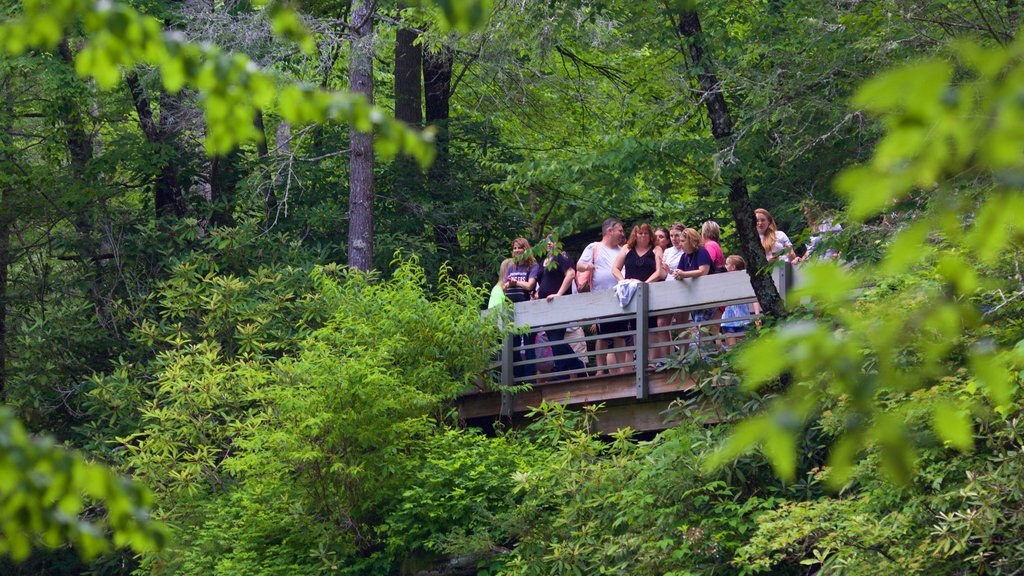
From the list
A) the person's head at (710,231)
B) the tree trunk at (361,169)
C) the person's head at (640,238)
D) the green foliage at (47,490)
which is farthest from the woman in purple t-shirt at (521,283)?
the green foliage at (47,490)

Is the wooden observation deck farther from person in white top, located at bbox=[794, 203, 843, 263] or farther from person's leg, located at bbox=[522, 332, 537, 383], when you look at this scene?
person in white top, located at bbox=[794, 203, 843, 263]

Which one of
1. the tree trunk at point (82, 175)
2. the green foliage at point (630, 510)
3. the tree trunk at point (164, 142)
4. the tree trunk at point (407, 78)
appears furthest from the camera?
the tree trunk at point (407, 78)

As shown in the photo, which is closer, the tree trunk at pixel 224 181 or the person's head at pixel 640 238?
the person's head at pixel 640 238

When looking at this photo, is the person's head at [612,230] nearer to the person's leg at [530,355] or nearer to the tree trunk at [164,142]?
the person's leg at [530,355]

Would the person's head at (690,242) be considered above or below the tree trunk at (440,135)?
below

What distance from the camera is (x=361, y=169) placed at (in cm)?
1630

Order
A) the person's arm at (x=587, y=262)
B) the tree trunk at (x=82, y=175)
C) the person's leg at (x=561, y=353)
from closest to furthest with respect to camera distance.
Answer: the person's arm at (x=587, y=262), the person's leg at (x=561, y=353), the tree trunk at (x=82, y=175)

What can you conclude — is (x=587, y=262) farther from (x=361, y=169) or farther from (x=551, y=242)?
(x=361, y=169)

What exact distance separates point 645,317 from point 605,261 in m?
0.86

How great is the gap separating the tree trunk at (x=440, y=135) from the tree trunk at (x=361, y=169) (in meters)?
1.50

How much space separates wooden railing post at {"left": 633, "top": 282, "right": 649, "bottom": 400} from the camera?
487 inches

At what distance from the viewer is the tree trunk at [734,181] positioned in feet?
36.8

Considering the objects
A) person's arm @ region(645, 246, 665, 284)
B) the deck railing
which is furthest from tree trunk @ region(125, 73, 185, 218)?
person's arm @ region(645, 246, 665, 284)

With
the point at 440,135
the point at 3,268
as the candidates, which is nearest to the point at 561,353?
the point at 440,135
